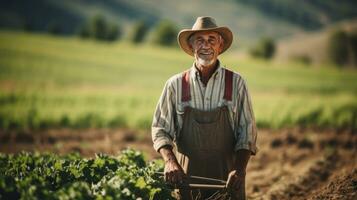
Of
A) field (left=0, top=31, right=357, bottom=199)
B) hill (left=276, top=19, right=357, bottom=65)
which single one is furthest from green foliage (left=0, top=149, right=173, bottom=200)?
hill (left=276, top=19, right=357, bottom=65)

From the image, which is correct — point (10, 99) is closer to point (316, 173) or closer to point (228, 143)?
point (316, 173)

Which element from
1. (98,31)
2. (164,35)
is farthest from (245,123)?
(98,31)

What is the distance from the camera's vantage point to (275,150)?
1257 cm

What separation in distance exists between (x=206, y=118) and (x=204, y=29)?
0.87 meters

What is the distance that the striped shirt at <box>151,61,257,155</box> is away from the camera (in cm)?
483

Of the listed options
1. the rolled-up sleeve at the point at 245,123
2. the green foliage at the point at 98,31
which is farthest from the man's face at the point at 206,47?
the green foliage at the point at 98,31

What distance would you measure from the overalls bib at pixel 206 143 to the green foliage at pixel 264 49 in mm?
93500

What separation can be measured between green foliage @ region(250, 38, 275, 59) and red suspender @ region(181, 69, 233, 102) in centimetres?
9348

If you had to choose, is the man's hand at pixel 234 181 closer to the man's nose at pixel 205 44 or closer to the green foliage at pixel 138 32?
the man's nose at pixel 205 44

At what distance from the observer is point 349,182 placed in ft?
18.3

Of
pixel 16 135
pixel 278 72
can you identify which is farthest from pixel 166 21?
pixel 16 135

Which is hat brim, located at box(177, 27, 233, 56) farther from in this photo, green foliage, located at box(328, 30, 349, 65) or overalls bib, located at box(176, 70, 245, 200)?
green foliage, located at box(328, 30, 349, 65)

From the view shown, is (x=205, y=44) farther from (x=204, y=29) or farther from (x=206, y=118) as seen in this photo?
(x=206, y=118)

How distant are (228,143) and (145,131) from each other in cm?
1072
